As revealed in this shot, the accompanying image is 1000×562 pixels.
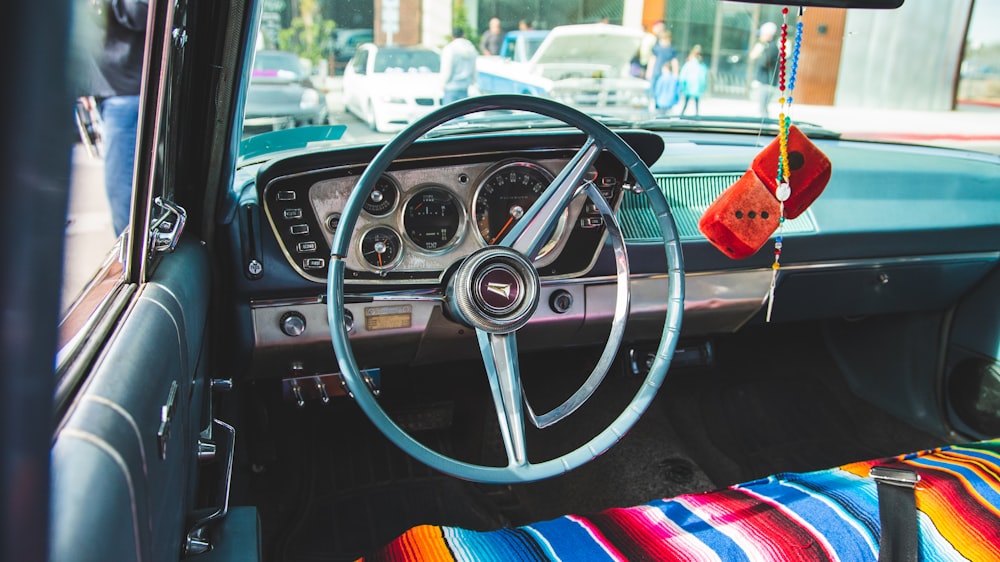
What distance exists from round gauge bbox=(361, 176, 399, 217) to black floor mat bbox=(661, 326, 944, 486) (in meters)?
1.56

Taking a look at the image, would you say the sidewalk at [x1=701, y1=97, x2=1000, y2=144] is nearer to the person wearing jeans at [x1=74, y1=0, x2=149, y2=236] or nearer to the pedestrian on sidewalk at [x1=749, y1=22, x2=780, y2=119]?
the pedestrian on sidewalk at [x1=749, y1=22, x2=780, y2=119]

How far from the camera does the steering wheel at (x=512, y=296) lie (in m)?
1.63

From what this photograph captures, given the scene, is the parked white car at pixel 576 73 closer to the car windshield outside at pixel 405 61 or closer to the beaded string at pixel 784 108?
the car windshield outside at pixel 405 61

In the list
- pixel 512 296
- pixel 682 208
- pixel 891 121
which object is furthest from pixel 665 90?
pixel 891 121

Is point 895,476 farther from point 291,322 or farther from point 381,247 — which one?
point 291,322

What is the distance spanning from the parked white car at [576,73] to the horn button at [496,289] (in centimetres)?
94

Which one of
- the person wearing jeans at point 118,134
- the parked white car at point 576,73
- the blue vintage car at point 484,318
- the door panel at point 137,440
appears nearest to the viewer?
the door panel at point 137,440

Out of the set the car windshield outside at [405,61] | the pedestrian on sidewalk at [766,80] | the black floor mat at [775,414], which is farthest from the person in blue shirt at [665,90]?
the black floor mat at [775,414]

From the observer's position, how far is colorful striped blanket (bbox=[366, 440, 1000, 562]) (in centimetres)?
164

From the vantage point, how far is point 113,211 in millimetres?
1908

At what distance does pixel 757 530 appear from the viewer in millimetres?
1713

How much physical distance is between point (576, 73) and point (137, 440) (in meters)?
2.30

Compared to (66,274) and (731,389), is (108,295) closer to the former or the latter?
(66,274)

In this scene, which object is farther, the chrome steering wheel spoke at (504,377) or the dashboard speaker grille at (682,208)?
the dashboard speaker grille at (682,208)
